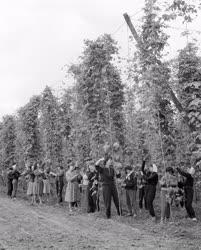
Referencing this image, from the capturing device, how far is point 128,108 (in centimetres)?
1948

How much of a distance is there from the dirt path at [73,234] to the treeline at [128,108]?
215 cm

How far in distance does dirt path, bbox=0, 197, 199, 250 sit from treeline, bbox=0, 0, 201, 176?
7.04 ft

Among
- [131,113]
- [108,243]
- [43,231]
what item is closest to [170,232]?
[108,243]

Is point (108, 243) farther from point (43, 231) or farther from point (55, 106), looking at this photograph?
point (55, 106)

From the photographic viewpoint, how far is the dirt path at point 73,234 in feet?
27.1

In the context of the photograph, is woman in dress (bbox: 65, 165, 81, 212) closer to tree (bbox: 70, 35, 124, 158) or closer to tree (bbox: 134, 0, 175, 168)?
tree (bbox: 70, 35, 124, 158)

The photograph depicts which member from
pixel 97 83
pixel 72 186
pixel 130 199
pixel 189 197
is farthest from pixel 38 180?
pixel 189 197

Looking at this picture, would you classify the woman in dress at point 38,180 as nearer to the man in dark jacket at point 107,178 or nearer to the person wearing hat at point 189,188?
the man in dark jacket at point 107,178

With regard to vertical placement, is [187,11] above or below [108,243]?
above

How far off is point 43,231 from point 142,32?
618 cm

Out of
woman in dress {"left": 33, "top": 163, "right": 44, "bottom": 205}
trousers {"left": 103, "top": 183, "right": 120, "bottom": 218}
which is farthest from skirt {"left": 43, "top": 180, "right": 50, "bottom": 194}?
trousers {"left": 103, "top": 183, "right": 120, "bottom": 218}

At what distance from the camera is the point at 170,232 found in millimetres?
9922

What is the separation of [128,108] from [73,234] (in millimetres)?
10553

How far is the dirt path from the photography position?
27.1ft
